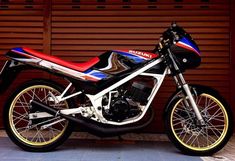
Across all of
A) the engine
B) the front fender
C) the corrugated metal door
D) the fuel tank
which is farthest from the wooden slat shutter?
the engine

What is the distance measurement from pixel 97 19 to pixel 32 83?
2.01 meters

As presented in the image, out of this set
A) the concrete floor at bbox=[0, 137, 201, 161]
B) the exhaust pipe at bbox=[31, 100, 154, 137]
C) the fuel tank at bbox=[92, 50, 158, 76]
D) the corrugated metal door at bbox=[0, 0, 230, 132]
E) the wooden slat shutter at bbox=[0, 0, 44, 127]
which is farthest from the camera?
the wooden slat shutter at bbox=[0, 0, 44, 127]

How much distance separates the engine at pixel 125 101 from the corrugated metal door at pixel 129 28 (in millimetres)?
1411

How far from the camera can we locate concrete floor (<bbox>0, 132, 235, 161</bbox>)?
15.7 ft

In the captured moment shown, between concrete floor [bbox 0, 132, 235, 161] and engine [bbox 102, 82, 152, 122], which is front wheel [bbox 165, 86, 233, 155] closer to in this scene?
concrete floor [bbox 0, 132, 235, 161]

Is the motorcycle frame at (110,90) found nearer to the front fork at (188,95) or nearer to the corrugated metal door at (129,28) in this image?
the front fork at (188,95)

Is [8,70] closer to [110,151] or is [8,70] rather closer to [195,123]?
[110,151]

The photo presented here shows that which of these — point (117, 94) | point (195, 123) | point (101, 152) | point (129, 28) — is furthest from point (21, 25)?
point (195, 123)

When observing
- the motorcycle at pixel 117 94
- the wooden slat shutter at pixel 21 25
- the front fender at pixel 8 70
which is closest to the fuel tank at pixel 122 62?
the motorcycle at pixel 117 94

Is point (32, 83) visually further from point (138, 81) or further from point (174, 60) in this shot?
point (174, 60)

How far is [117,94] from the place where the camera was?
513 cm

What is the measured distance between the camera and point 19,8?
21.7ft

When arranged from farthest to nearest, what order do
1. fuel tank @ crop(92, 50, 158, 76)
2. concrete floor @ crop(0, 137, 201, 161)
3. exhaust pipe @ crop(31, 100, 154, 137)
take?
fuel tank @ crop(92, 50, 158, 76)
exhaust pipe @ crop(31, 100, 154, 137)
concrete floor @ crop(0, 137, 201, 161)

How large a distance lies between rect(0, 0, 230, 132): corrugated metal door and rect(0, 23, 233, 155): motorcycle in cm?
133
